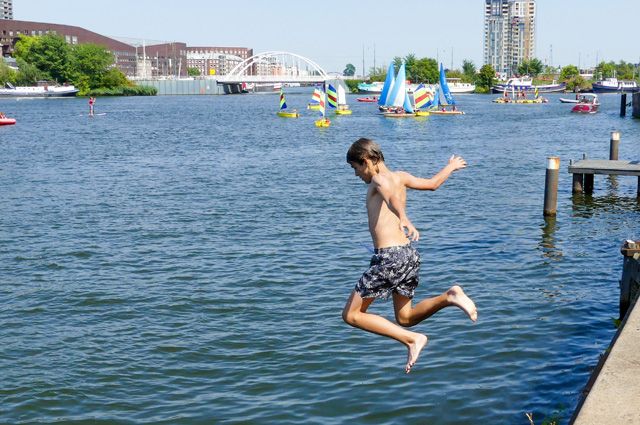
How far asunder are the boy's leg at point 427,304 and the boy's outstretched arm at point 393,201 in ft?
2.47

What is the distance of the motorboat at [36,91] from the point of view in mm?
160875

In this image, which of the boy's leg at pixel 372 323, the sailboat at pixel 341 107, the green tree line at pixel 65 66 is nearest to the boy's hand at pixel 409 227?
the boy's leg at pixel 372 323

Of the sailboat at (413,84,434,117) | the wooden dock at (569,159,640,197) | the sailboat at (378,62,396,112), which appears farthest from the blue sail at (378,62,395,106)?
the wooden dock at (569,159,640,197)

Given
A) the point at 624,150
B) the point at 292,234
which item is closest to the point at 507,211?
the point at 292,234

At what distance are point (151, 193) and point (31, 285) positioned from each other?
47.1 ft

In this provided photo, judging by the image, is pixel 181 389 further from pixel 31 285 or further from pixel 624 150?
pixel 624 150

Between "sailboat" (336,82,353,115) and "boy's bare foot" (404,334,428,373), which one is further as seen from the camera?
"sailboat" (336,82,353,115)

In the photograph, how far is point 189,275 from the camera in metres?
17.6

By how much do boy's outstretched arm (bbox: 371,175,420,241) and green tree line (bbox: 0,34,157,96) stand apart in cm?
17601

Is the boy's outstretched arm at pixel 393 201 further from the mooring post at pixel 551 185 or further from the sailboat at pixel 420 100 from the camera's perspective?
the sailboat at pixel 420 100

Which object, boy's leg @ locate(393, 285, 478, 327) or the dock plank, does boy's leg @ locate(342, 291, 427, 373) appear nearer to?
boy's leg @ locate(393, 285, 478, 327)

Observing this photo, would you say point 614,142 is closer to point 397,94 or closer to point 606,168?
point 606,168

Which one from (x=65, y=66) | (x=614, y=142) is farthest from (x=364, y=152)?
(x=65, y=66)

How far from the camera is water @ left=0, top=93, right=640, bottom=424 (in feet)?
36.2
